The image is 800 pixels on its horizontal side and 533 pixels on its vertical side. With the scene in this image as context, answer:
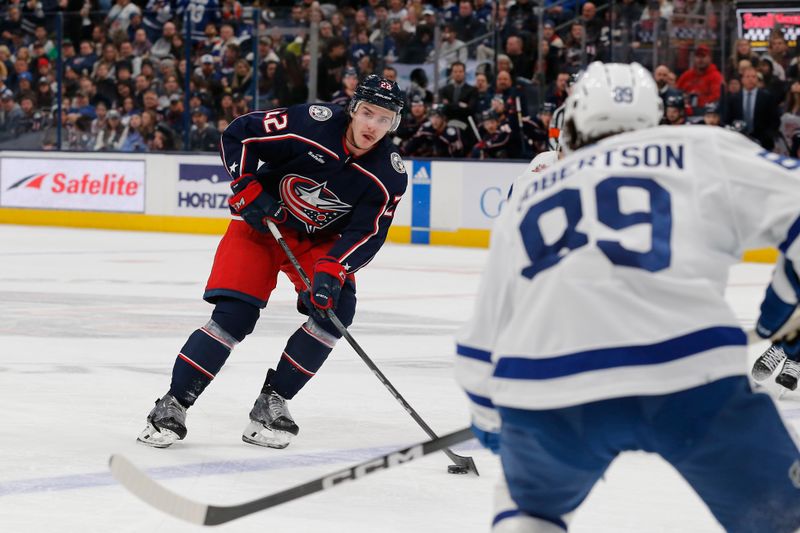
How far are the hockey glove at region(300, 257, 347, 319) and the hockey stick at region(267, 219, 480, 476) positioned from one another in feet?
0.16

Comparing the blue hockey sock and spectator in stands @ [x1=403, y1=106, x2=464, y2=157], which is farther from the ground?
the blue hockey sock

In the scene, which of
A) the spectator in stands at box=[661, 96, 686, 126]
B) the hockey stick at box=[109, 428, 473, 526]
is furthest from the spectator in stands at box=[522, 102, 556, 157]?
the hockey stick at box=[109, 428, 473, 526]

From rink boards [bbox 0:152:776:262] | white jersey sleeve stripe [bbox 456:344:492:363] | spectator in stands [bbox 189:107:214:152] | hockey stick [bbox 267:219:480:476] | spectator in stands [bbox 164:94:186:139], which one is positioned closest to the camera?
white jersey sleeve stripe [bbox 456:344:492:363]

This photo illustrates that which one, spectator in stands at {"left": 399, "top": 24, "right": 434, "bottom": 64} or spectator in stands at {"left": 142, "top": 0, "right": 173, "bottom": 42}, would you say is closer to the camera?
spectator in stands at {"left": 399, "top": 24, "right": 434, "bottom": 64}

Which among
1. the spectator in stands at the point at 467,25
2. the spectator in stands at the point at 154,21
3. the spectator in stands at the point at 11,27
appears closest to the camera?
the spectator in stands at the point at 467,25

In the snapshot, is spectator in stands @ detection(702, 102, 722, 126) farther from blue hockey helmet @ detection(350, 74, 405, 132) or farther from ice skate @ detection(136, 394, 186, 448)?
ice skate @ detection(136, 394, 186, 448)

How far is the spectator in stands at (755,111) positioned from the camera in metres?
9.62

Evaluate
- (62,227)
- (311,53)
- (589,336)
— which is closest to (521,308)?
(589,336)

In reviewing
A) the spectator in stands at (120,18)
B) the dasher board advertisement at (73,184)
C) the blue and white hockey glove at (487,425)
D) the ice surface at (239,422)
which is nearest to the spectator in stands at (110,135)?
the dasher board advertisement at (73,184)

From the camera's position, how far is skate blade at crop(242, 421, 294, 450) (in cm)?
365

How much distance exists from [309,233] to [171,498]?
1714 mm

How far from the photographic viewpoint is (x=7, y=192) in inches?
526

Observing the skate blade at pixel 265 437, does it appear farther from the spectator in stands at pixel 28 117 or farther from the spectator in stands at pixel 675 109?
the spectator in stands at pixel 28 117

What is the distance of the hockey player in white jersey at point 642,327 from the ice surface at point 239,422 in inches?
44.6
